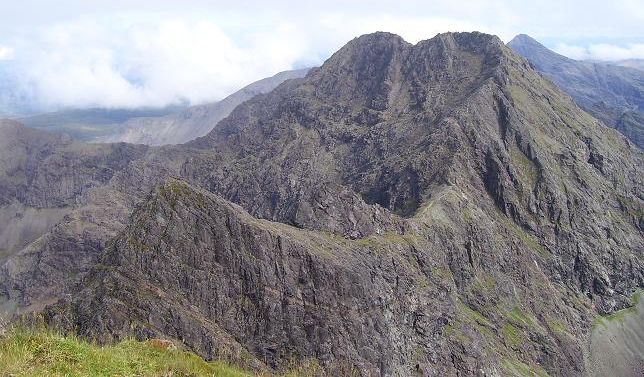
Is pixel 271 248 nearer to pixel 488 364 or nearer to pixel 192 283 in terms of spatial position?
pixel 192 283

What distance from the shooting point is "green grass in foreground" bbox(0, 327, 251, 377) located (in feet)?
63.7

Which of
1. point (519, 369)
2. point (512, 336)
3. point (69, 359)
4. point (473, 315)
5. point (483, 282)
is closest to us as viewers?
point (69, 359)

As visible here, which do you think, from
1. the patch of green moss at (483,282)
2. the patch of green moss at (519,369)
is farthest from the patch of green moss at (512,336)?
the patch of green moss at (483,282)

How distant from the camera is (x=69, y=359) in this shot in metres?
21.1

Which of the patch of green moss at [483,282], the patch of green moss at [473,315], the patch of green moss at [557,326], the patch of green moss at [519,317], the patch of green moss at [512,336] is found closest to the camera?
the patch of green moss at [473,315]

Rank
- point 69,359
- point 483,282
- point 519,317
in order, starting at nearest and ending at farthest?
1. point 69,359
2. point 519,317
3. point 483,282

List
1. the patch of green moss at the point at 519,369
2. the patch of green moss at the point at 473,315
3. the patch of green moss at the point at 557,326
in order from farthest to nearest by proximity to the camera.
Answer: the patch of green moss at the point at 557,326 < the patch of green moss at the point at 473,315 < the patch of green moss at the point at 519,369

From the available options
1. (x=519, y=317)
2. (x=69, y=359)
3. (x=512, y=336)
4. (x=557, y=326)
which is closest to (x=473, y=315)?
(x=512, y=336)

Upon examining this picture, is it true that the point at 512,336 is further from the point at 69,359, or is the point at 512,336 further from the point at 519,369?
the point at 69,359

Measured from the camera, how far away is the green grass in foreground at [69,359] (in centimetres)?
1941

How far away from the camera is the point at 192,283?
356 ft

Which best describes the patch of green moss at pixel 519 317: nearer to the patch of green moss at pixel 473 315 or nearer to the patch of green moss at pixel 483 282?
the patch of green moss at pixel 483 282

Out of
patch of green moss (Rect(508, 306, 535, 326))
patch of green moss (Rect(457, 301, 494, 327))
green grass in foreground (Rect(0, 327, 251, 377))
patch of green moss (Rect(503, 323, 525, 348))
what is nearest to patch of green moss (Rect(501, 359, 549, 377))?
patch of green moss (Rect(503, 323, 525, 348))

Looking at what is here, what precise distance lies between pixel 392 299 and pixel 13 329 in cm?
11091
